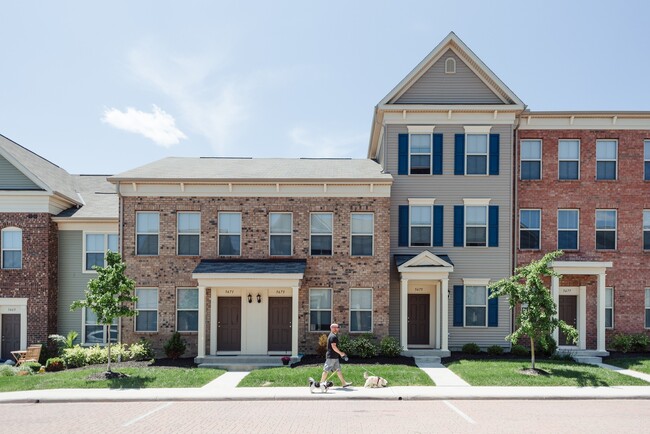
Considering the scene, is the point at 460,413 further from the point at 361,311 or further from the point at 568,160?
the point at 568,160

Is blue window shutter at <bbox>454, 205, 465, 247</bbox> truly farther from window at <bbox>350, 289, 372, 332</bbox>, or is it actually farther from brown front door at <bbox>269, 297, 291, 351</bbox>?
brown front door at <bbox>269, 297, 291, 351</bbox>

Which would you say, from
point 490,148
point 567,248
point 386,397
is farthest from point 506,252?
point 386,397

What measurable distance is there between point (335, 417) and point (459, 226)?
10.9 m

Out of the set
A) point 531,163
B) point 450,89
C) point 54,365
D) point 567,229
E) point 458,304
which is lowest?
point 54,365

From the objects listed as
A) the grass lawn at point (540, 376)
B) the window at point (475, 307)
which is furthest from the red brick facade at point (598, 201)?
the grass lawn at point (540, 376)

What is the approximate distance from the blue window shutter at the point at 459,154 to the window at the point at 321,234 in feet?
18.6

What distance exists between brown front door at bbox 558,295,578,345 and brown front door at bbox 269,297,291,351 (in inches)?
450

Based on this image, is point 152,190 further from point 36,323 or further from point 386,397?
point 386,397

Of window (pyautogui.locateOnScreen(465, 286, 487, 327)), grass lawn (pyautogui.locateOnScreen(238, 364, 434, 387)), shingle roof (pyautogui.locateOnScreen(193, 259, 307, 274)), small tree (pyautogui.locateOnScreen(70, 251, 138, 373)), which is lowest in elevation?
grass lawn (pyautogui.locateOnScreen(238, 364, 434, 387))

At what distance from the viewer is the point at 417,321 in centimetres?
1844

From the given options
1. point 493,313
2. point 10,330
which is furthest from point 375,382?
point 10,330

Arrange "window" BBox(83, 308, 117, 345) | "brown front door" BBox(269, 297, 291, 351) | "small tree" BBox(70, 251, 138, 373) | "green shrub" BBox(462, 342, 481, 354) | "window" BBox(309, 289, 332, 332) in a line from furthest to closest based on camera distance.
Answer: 1. "window" BBox(83, 308, 117, 345)
2. "brown front door" BBox(269, 297, 291, 351)
3. "window" BBox(309, 289, 332, 332)
4. "green shrub" BBox(462, 342, 481, 354)
5. "small tree" BBox(70, 251, 138, 373)

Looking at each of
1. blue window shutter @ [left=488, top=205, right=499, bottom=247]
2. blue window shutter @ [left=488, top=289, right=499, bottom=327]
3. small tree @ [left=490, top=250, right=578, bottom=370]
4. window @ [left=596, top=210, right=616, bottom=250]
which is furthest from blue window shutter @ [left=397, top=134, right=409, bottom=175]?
window @ [left=596, top=210, right=616, bottom=250]

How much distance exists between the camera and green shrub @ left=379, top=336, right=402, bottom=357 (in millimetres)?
16641
